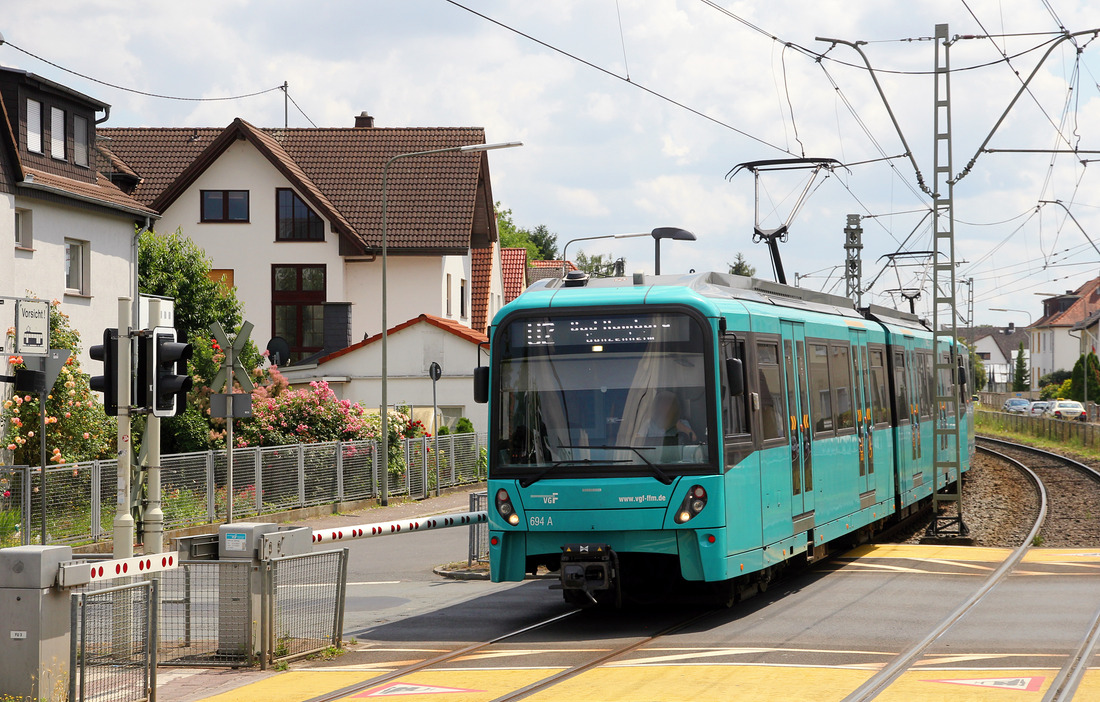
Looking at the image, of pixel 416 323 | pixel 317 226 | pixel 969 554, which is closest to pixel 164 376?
pixel 969 554

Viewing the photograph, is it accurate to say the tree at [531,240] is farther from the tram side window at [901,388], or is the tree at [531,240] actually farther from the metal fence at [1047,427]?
the tram side window at [901,388]

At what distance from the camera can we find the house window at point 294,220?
160ft

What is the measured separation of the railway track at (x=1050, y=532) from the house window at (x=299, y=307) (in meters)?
23.2

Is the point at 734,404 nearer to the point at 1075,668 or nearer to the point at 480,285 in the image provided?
the point at 1075,668

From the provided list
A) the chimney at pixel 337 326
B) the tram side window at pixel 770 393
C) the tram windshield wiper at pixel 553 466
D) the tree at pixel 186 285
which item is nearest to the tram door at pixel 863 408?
the tram side window at pixel 770 393

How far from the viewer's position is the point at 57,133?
3247cm

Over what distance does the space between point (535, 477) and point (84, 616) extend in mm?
4506

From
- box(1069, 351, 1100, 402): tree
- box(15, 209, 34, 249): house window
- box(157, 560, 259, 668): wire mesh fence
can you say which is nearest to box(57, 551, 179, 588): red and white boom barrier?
box(157, 560, 259, 668): wire mesh fence

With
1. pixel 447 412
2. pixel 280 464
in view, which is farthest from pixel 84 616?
pixel 447 412

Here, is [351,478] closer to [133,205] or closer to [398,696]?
[133,205]

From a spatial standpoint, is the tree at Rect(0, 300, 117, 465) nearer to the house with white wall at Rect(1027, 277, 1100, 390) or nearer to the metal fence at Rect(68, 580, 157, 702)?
the metal fence at Rect(68, 580, 157, 702)

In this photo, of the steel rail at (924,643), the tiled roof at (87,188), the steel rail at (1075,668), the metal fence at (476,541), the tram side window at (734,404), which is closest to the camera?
the steel rail at (1075,668)

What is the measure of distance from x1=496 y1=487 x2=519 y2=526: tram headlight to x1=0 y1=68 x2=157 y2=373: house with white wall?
19151 millimetres

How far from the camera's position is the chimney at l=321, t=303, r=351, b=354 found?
47.8 meters
